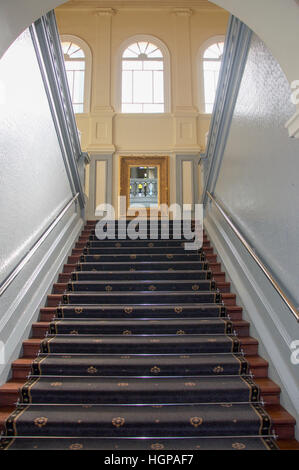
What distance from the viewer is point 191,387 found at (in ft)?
8.61

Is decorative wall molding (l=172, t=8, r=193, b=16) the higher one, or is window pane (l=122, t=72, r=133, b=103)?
decorative wall molding (l=172, t=8, r=193, b=16)

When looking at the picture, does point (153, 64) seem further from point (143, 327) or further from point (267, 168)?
point (143, 327)

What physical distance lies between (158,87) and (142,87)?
39cm

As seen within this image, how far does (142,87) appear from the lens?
330 inches

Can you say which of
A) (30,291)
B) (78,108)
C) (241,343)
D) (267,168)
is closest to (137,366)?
(241,343)

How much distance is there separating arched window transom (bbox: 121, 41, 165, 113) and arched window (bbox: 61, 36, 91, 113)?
89 cm

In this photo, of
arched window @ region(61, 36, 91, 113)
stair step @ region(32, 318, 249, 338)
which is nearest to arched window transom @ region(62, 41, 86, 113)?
arched window @ region(61, 36, 91, 113)

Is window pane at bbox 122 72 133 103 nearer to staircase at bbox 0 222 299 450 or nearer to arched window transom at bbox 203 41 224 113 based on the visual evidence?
arched window transom at bbox 203 41 224 113

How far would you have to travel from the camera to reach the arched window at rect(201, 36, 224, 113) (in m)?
8.33

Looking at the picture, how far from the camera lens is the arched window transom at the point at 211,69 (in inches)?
327

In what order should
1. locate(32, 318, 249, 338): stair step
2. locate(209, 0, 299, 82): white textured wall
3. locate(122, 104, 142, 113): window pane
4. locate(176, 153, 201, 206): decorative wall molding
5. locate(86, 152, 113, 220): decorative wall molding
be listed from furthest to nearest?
locate(122, 104, 142, 113): window pane → locate(176, 153, 201, 206): decorative wall molding → locate(86, 152, 113, 220): decorative wall molding → locate(32, 318, 249, 338): stair step → locate(209, 0, 299, 82): white textured wall

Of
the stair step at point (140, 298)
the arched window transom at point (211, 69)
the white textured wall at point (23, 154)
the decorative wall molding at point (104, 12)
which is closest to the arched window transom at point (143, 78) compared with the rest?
the decorative wall molding at point (104, 12)

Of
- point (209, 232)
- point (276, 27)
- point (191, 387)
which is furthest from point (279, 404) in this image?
point (209, 232)
